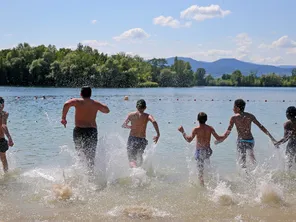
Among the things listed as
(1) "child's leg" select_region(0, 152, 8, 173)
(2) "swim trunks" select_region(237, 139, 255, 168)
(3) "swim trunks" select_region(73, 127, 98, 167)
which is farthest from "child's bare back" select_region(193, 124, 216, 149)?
(1) "child's leg" select_region(0, 152, 8, 173)

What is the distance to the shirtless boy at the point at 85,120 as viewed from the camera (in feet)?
27.6

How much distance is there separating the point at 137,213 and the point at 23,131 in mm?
12629

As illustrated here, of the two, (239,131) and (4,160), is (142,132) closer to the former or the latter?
(239,131)

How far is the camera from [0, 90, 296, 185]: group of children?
8242 millimetres

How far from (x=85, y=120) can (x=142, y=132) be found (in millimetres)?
1409

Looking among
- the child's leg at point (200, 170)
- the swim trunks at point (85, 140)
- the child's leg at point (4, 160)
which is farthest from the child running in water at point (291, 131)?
the child's leg at point (4, 160)

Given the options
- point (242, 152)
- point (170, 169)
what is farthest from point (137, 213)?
point (170, 169)

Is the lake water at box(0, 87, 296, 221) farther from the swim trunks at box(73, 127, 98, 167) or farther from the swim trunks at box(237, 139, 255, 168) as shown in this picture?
the swim trunks at box(73, 127, 98, 167)

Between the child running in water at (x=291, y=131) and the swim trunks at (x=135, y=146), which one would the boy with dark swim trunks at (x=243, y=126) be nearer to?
the child running in water at (x=291, y=131)

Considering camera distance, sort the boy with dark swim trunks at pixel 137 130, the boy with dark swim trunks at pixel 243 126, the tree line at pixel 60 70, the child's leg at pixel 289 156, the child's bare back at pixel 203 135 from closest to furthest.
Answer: the child's bare back at pixel 203 135
the boy with dark swim trunks at pixel 243 126
the boy with dark swim trunks at pixel 137 130
the child's leg at pixel 289 156
the tree line at pixel 60 70

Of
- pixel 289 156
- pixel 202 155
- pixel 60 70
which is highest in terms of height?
pixel 60 70

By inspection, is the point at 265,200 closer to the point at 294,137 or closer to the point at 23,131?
the point at 294,137

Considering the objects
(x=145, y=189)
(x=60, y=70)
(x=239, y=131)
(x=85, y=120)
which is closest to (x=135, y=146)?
(x=145, y=189)

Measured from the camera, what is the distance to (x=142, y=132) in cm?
899
